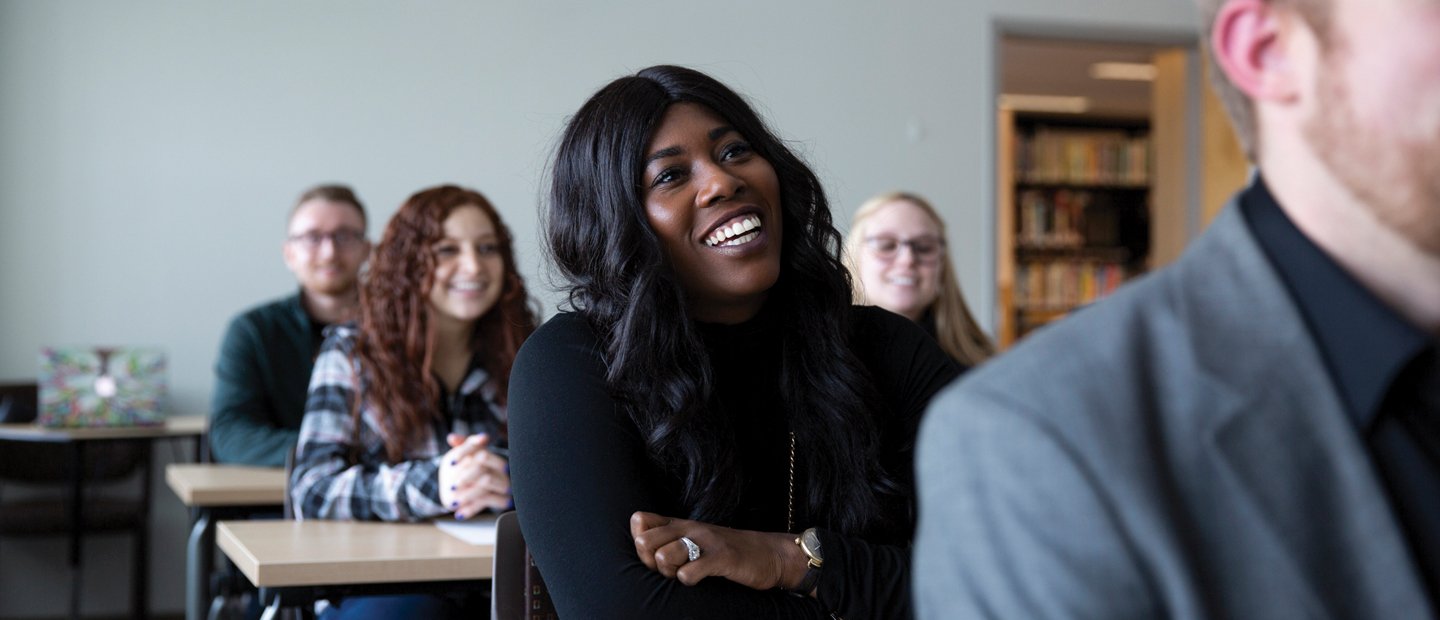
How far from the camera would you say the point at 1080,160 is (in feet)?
35.9

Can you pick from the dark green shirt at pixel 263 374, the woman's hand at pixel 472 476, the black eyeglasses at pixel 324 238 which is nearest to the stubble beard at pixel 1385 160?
the woman's hand at pixel 472 476

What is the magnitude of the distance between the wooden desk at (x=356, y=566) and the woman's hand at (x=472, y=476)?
0.37 feet

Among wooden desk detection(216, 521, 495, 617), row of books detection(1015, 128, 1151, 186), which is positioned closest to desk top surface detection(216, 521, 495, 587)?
wooden desk detection(216, 521, 495, 617)

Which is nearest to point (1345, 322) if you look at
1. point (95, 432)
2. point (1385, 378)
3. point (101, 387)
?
point (1385, 378)

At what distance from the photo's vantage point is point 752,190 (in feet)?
6.10

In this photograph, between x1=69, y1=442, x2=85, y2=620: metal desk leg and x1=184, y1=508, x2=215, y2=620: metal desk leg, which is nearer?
x1=184, y1=508, x2=215, y2=620: metal desk leg

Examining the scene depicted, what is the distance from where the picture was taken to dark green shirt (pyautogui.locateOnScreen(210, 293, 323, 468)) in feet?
12.7

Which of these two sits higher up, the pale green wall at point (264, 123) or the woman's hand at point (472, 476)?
the pale green wall at point (264, 123)

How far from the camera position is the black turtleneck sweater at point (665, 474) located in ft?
5.21

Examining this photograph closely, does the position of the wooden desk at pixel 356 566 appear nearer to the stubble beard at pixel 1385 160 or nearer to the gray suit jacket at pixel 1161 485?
the gray suit jacket at pixel 1161 485

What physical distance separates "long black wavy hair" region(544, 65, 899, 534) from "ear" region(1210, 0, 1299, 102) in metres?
0.99

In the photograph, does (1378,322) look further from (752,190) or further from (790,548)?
(752,190)

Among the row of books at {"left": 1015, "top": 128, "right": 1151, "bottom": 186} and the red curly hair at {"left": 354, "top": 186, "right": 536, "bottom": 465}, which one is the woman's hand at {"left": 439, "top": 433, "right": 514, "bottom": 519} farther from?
the row of books at {"left": 1015, "top": 128, "right": 1151, "bottom": 186}

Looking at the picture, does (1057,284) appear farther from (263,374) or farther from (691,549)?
(691,549)
